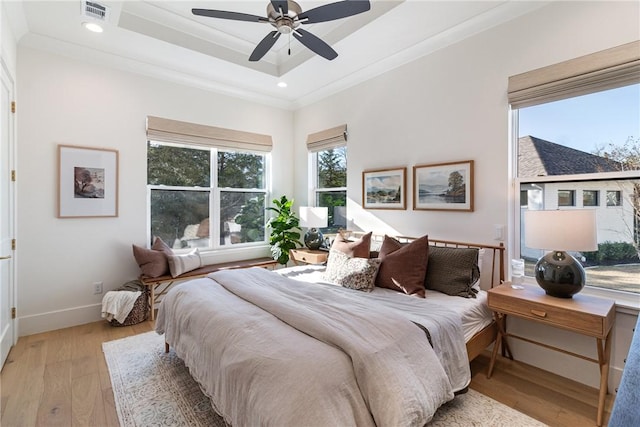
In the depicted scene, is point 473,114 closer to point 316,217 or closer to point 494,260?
point 494,260

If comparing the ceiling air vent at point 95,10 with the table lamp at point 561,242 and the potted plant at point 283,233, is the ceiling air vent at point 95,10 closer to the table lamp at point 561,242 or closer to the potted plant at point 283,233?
the potted plant at point 283,233

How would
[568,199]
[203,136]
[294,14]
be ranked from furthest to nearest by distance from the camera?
[203,136] < [568,199] < [294,14]

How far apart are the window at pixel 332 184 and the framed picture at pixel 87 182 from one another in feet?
8.79

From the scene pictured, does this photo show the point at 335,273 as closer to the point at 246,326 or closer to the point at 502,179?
the point at 246,326

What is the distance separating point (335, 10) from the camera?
208 cm

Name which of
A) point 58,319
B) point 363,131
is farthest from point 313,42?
point 58,319

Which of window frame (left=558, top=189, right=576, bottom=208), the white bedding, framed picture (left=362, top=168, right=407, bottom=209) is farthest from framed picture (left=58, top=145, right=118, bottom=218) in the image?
window frame (left=558, top=189, right=576, bottom=208)

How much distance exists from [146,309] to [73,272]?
0.86 metres

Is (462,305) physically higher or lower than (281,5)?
lower

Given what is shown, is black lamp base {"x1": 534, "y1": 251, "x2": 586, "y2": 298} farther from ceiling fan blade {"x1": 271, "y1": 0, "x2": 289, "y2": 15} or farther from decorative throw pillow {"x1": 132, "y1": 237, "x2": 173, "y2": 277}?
decorative throw pillow {"x1": 132, "y1": 237, "x2": 173, "y2": 277}

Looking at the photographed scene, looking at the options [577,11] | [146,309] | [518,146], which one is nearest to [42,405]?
[146,309]

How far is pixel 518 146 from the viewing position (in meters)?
2.66

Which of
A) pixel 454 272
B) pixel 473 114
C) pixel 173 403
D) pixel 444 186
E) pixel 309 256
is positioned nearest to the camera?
pixel 173 403

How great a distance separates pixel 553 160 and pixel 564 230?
74 centimetres
